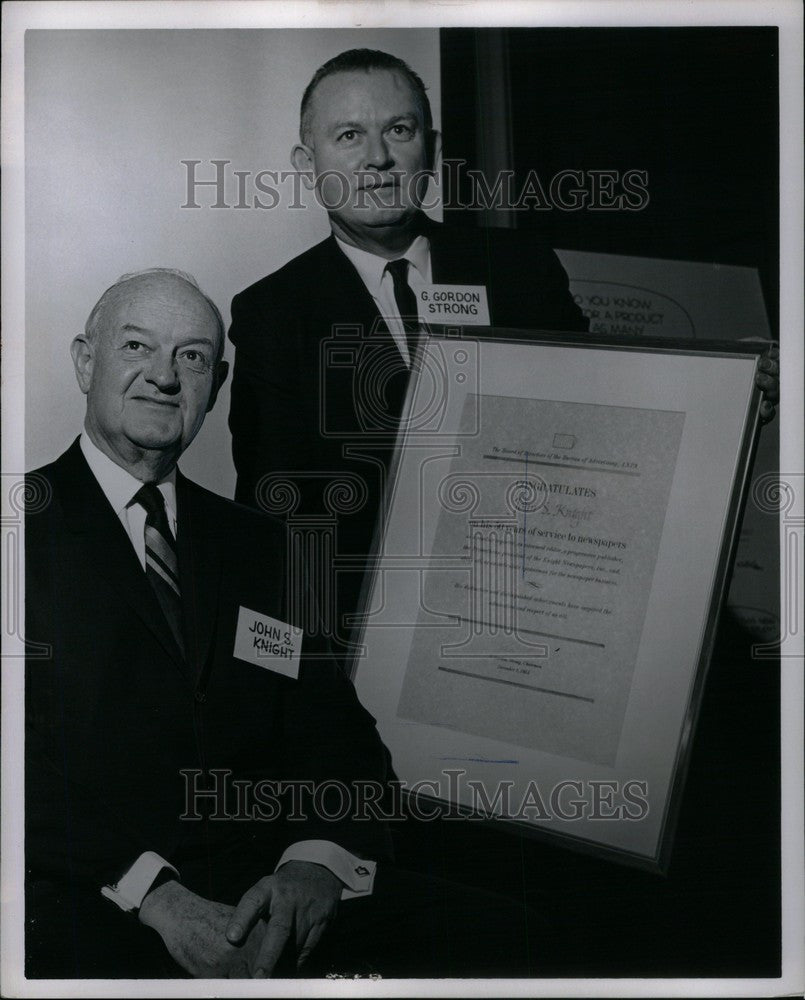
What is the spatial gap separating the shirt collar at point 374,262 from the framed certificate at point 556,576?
12 centimetres

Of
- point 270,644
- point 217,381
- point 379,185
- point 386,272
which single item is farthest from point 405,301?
point 270,644

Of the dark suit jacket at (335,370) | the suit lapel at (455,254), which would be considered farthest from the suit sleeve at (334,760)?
the suit lapel at (455,254)

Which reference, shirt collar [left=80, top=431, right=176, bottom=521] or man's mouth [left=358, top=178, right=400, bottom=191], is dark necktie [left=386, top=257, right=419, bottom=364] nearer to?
man's mouth [left=358, top=178, right=400, bottom=191]

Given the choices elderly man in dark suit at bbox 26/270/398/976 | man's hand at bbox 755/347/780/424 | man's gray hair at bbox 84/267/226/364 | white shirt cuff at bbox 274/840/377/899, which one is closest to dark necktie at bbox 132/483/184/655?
elderly man in dark suit at bbox 26/270/398/976

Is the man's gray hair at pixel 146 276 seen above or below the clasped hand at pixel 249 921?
above

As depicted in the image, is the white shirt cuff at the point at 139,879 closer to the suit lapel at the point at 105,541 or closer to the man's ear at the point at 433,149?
the suit lapel at the point at 105,541

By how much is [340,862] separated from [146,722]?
0.36 m

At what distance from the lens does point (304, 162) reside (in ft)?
4.18

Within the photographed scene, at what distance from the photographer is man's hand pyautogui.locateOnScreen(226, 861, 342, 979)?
1.24 meters

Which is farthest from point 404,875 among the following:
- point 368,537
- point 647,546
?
point 647,546

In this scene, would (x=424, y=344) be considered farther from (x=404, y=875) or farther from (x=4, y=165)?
(x=404, y=875)

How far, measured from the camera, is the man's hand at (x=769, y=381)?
1.28m

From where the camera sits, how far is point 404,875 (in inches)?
49.6

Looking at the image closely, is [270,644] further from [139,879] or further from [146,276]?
[146,276]
